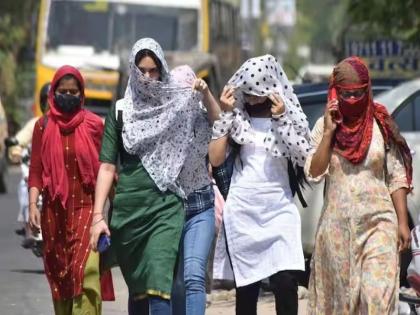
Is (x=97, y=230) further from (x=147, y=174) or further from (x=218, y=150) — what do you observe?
(x=218, y=150)

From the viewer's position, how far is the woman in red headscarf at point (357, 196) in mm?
7082

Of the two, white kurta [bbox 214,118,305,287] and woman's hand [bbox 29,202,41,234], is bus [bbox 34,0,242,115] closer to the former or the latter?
woman's hand [bbox 29,202,41,234]

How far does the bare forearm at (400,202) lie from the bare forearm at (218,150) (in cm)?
92

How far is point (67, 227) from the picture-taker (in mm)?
8062

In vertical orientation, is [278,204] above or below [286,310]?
above

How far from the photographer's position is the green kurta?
7402mm

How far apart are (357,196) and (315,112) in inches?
167

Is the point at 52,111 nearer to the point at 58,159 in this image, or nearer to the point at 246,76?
the point at 58,159

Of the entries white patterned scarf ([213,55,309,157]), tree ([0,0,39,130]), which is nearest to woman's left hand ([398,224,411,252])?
white patterned scarf ([213,55,309,157])

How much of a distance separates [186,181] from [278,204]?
0.49 meters

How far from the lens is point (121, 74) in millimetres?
19281

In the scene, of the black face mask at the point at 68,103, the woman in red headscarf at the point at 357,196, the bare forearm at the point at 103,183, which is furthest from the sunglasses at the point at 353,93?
the black face mask at the point at 68,103

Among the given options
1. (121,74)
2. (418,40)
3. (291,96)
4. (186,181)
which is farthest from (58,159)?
(121,74)

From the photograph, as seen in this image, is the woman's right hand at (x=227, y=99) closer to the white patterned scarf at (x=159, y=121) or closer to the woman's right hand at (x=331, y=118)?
the white patterned scarf at (x=159, y=121)
